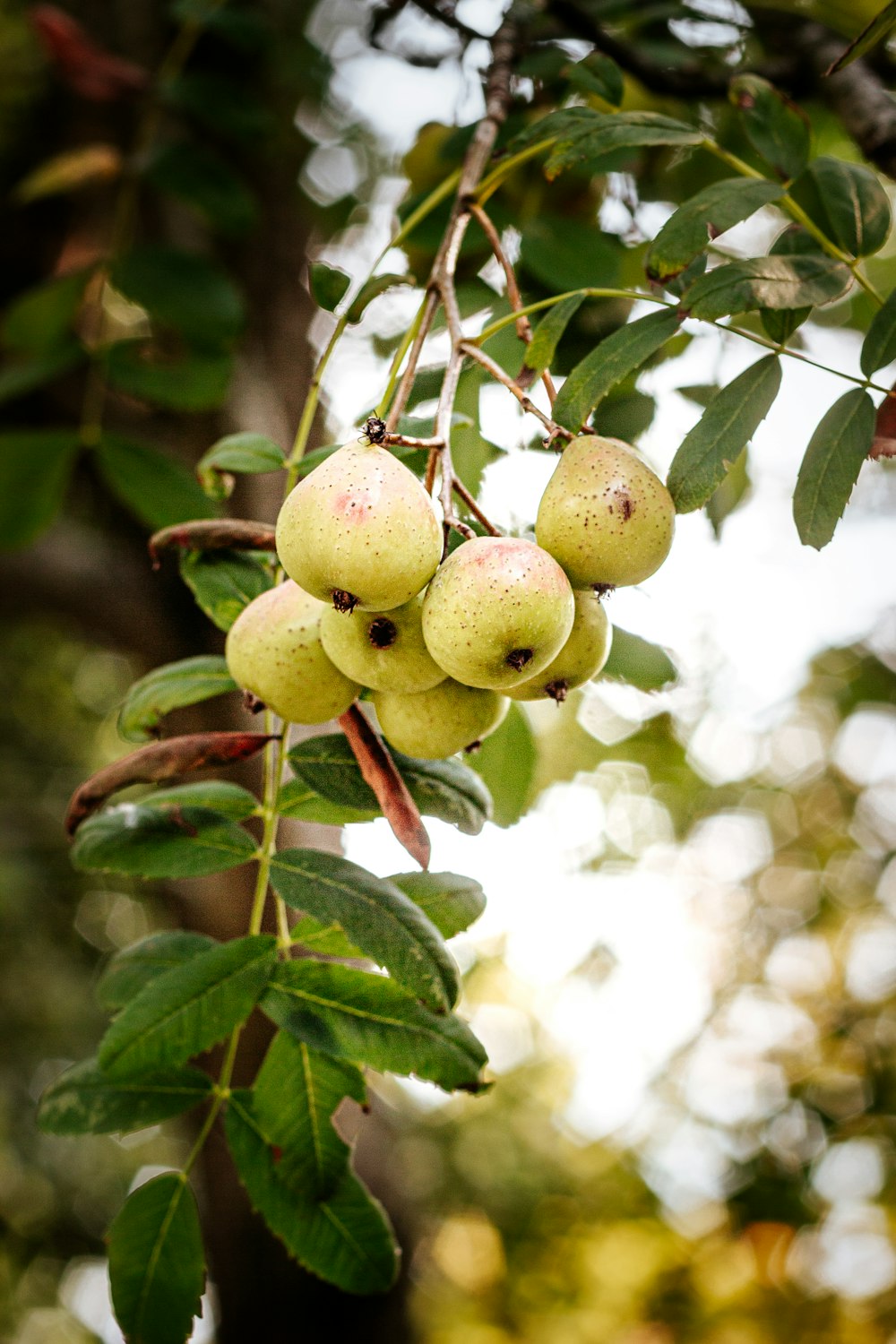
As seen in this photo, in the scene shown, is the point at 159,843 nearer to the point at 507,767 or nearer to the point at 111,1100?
the point at 111,1100

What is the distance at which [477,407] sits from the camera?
4.18 ft

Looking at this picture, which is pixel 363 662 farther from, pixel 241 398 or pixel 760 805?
pixel 760 805

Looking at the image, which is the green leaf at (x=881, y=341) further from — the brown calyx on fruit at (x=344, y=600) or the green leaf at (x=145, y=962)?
the green leaf at (x=145, y=962)

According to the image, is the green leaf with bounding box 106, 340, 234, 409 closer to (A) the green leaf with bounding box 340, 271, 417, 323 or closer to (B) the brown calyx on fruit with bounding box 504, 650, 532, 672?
(A) the green leaf with bounding box 340, 271, 417, 323

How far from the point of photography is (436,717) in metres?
0.90

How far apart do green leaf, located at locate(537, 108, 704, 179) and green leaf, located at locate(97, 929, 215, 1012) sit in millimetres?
1027

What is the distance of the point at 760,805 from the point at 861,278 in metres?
4.05

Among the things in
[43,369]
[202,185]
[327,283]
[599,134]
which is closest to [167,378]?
[43,369]

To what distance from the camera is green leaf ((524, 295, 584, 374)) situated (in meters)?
0.98

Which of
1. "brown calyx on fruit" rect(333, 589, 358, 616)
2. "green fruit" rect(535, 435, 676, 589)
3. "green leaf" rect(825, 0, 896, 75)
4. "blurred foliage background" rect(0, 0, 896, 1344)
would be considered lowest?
"blurred foliage background" rect(0, 0, 896, 1344)

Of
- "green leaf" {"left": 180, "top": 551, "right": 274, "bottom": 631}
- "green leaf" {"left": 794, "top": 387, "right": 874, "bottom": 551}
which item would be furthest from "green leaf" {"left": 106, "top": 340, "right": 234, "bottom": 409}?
"green leaf" {"left": 794, "top": 387, "right": 874, "bottom": 551}

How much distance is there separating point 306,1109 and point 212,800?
381 millimetres

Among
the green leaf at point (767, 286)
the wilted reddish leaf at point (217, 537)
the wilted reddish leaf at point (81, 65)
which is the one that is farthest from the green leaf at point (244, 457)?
the wilted reddish leaf at point (81, 65)

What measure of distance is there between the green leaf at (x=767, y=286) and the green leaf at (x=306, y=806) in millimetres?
685
